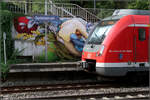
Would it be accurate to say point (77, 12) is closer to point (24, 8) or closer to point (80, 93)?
point (24, 8)

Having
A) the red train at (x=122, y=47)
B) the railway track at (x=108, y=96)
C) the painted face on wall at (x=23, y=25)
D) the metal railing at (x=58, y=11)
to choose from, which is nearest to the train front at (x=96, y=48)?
the red train at (x=122, y=47)

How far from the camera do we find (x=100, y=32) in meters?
9.70

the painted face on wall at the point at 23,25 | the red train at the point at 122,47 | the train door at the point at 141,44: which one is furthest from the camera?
the painted face on wall at the point at 23,25

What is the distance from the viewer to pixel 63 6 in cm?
1473

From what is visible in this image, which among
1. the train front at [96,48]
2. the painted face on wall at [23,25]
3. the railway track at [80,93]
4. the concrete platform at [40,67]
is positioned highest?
the painted face on wall at [23,25]

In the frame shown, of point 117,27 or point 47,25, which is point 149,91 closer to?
point 117,27

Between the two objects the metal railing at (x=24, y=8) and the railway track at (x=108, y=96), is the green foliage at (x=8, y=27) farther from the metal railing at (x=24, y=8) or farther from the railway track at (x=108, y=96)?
the railway track at (x=108, y=96)

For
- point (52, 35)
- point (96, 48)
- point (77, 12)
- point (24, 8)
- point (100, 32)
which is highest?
point (24, 8)

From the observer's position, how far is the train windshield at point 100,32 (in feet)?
30.5

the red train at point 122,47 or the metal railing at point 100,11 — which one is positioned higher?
the metal railing at point 100,11

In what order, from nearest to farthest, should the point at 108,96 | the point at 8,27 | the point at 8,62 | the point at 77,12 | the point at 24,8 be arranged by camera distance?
the point at 108,96
the point at 8,62
the point at 8,27
the point at 24,8
the point at 77,12

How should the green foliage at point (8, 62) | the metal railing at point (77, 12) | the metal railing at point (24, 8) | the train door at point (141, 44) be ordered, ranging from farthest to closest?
the metal railing at point (77, 12) < the metal railing at point (24, 8) < the green foliage at point (8, 62) < the train door at point (141, 44)

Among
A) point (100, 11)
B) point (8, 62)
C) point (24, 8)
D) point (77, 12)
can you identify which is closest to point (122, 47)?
point (8, 62)

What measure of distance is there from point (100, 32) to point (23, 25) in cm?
549
